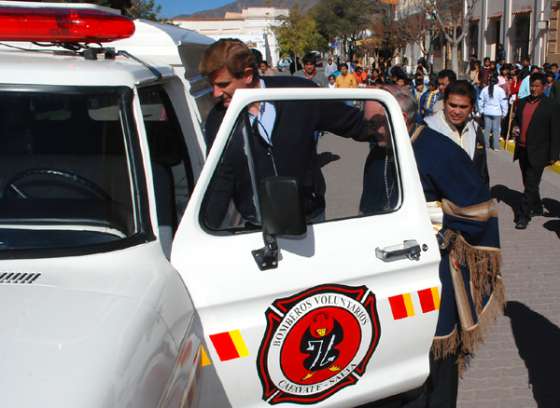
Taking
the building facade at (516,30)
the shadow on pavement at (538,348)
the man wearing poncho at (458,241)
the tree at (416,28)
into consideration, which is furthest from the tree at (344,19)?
the man wearing poncho at (458,241)

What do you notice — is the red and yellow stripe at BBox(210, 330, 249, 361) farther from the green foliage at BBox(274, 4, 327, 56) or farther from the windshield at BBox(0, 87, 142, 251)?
the green foliage at BBox(274, 4, 327, 56)

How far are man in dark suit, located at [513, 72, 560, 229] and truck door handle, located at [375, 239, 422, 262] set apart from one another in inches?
209

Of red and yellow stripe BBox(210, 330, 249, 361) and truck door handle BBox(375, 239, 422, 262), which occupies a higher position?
truck door handle BBox(375, 239, 422, 262)

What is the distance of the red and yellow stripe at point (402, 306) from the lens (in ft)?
8.46

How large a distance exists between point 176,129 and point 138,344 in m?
1.67

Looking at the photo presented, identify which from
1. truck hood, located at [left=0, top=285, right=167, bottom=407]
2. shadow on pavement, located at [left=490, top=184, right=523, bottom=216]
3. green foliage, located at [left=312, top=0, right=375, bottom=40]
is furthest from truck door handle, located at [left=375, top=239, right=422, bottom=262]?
green foliage, located at [left=312, top=0, right=375, bottom=40]

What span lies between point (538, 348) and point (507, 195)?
16.6 ft

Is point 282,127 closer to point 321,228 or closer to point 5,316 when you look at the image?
point 321,228

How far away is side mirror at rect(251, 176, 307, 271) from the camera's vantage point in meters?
2.02

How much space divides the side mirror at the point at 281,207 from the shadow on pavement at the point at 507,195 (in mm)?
6947

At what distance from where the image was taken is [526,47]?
2547cm

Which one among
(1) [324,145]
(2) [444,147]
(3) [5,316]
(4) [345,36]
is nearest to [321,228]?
(1) [324,145]

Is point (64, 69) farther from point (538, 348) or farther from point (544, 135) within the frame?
point (544, 135)

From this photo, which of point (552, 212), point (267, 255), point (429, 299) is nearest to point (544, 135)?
point (552, 212)
